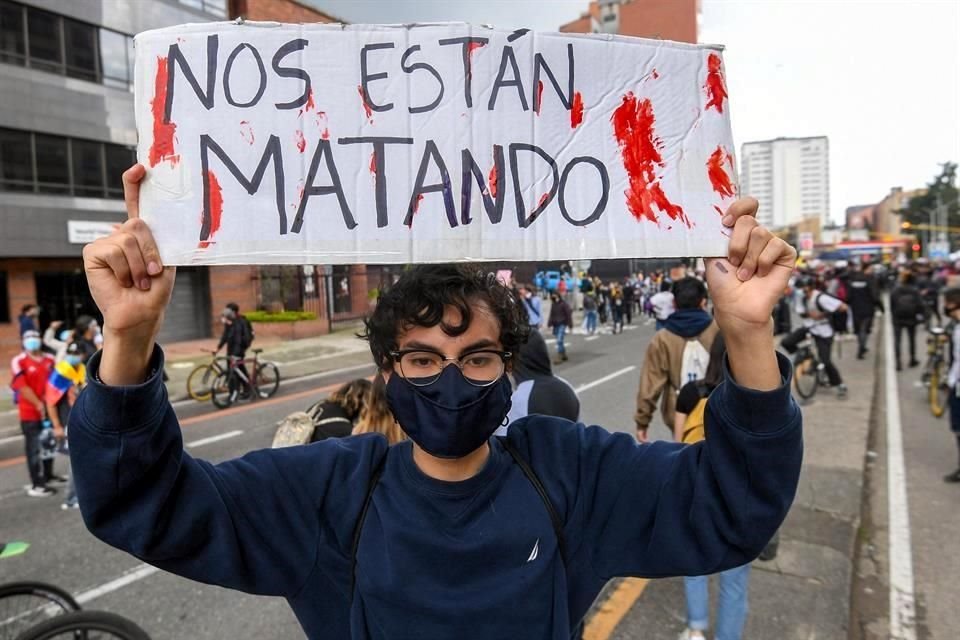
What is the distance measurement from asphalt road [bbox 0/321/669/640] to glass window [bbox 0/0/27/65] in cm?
1472

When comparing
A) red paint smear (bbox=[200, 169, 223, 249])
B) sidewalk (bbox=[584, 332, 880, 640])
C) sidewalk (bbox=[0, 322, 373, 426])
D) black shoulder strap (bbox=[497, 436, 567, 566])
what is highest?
red paint smear (bbox=[200, 169, 223, 249])

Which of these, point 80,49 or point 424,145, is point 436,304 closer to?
point 424,145

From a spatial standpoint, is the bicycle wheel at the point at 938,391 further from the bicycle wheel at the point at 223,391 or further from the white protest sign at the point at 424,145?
the bicycle wheel at the point at 223,391

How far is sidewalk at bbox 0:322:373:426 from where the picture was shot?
44.2 feet

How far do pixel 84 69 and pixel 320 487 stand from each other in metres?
23.5

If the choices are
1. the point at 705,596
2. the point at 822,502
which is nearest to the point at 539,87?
the point at 705,596

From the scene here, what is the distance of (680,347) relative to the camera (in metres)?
3.94

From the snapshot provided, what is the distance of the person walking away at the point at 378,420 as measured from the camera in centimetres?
313

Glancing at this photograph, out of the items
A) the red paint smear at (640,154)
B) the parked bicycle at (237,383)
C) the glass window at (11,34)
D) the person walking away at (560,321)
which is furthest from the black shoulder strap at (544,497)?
the glass window at (11,34)

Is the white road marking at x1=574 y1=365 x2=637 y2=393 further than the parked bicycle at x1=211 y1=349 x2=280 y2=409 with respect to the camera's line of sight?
Yes

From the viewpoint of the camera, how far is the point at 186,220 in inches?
57.2

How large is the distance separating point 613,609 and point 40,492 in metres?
5.89

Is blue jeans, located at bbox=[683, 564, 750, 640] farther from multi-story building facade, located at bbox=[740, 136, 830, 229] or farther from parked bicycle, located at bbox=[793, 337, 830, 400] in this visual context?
multi-story building facade, located at bbox=[740, 136, 830, 229]

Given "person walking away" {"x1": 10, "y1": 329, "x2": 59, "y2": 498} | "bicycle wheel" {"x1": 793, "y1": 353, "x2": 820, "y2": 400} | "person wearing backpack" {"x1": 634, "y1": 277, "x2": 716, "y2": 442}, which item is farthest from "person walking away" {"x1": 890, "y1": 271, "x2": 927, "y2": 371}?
"person walking away" {"x1": 10, "y1": 329, "x2": 59, "y2": 498}
